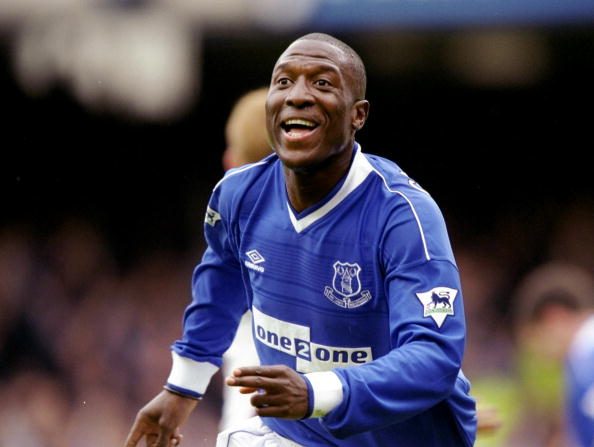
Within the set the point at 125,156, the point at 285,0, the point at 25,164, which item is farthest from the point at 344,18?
the point at 25,164

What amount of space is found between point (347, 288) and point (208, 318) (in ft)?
2.53

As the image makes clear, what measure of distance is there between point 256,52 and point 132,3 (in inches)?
33.1


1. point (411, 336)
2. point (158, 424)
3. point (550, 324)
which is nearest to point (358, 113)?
point (411, 336)

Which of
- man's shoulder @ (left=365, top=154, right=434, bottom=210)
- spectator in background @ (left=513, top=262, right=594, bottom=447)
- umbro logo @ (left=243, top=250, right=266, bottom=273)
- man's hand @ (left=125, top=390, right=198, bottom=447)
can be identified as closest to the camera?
man's shoulder @ (left=365, top=154, right=434, bottom=210)

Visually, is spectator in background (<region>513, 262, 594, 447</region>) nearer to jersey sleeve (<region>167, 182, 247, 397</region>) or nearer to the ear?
jersey sleeve (<region>167, 182, 247, 397</region>)

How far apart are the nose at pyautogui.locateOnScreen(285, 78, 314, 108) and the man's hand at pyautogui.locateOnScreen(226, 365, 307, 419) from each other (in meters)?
0.84

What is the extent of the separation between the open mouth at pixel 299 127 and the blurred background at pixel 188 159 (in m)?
4.01

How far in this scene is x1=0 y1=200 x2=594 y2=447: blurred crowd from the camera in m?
7.63

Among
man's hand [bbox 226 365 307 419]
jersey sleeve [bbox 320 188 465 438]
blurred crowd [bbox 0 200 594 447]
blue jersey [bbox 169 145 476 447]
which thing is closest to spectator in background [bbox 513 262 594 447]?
blurred crowd [bbox 0 200 594 447]

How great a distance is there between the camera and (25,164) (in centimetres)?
901

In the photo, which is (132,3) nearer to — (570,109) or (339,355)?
(570,109)

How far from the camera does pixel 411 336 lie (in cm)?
330

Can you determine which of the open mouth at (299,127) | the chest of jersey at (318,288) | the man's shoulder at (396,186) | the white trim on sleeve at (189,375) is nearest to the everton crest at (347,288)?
the chest of jersey at (318,288)

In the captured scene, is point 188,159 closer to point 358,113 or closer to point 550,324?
point 550,324
